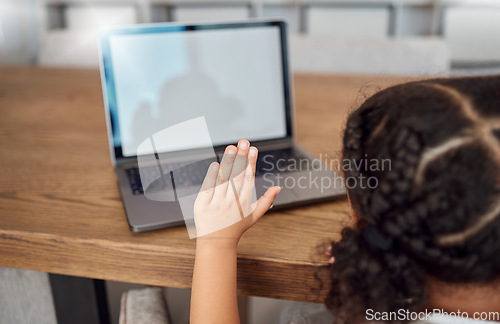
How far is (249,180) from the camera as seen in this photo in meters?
0.51

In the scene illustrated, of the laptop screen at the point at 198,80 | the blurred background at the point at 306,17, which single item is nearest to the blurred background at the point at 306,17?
the blurred background at the point at 306,17

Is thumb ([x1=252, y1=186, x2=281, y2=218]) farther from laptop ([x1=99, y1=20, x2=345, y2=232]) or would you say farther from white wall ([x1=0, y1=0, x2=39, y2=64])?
white wall ([x1=0, y1=0, x2=39, y2=64])

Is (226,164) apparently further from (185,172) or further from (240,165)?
(185,172)

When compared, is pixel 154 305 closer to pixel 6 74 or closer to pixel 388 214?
pixel 388 214

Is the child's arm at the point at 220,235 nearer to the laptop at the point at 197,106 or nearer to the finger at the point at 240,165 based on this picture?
the finger at the point at 240,165

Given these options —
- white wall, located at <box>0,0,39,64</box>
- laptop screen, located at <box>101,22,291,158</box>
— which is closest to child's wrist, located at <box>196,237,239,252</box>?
laptop screen, located at <box>101,22,291,158</box>

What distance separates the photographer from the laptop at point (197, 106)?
650mm

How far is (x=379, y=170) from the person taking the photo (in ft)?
1.38

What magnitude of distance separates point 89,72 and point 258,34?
3.21 feet

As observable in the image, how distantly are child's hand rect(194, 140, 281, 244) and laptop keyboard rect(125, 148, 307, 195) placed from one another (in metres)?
0.03

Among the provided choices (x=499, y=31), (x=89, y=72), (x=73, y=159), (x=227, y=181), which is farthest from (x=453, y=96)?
(x=499, y=31)

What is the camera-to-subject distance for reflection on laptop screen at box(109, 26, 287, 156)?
737 mm

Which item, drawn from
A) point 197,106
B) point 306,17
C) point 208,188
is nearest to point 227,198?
point 208,188

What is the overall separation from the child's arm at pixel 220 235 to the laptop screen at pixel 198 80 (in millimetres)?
275
